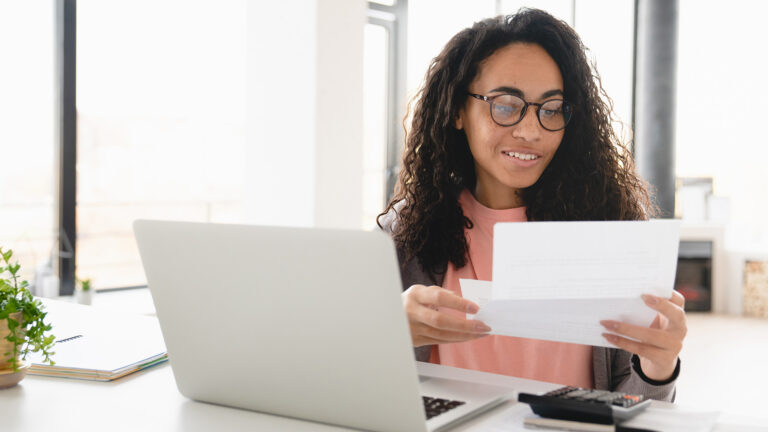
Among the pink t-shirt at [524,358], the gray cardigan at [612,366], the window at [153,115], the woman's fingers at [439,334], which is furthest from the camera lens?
the window at [153,115]

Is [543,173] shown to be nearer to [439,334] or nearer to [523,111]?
[523,111]

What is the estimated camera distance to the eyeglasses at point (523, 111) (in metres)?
1.53

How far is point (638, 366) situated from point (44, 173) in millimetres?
3083

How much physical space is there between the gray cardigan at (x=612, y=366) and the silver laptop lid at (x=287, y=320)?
576 millimetres

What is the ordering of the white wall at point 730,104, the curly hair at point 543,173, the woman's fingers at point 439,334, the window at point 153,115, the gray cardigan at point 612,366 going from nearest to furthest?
the woman's fingers at point 439,334, the gray cardigan at point 612,366, the curly hair at point 543,173, the window at point 153,115, the white wall at point 730,104

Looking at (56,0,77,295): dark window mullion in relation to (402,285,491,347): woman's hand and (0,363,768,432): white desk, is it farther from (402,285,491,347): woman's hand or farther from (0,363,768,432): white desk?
(402,285,491,347): woman's hand

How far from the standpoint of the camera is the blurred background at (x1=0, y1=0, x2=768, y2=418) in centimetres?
344

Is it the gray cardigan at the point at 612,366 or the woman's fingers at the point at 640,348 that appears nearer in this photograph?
the woman's fingers at the point at 640,348

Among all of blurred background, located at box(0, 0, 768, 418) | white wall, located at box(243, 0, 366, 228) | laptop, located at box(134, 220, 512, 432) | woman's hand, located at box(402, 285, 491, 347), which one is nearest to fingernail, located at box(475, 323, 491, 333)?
woman's hand, located at box(402, 285, 491, 347)

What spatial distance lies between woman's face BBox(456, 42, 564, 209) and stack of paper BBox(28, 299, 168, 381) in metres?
0.77

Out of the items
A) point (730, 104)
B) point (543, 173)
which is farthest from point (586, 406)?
point (730, 104)

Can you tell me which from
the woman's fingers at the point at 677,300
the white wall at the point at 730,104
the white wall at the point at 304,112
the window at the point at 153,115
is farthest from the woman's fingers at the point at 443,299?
the white wall at the point at 730,104

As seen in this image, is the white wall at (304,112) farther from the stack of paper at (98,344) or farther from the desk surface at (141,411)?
the desk surface at (141,411)

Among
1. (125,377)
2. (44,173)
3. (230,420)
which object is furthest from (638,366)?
(44,173)
